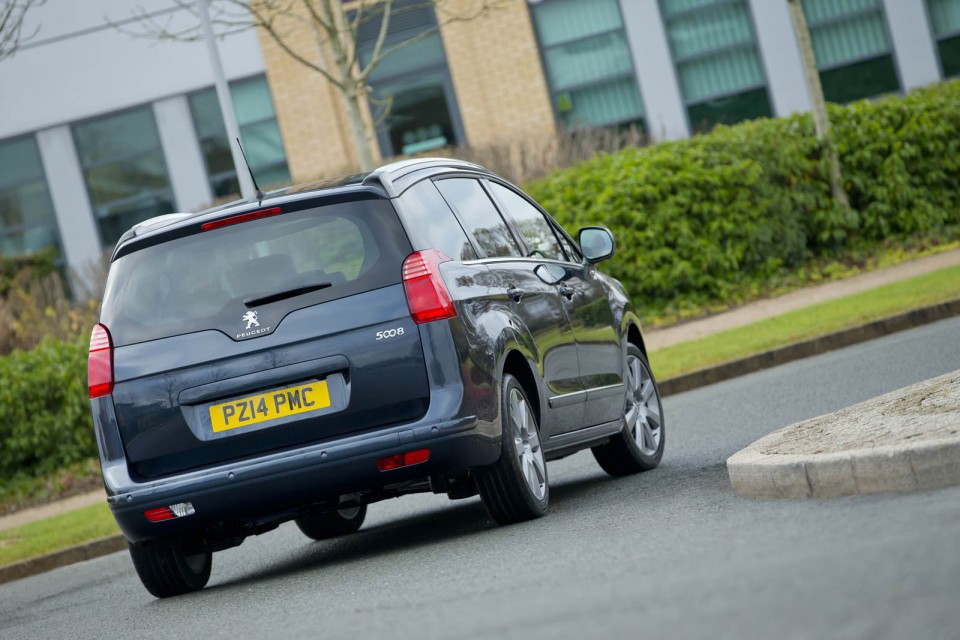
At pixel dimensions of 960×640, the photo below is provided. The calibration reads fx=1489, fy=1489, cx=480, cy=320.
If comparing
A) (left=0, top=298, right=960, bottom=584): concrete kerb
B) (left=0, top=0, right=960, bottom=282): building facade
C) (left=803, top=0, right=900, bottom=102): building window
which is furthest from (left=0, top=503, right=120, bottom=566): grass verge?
(left=803, top=0, right=900, bottom=102): building window

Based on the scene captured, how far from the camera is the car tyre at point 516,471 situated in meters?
6.96

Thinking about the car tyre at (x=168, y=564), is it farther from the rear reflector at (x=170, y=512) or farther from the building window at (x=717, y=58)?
the building window at (x=717, y=58)

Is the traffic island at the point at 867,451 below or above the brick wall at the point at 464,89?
below

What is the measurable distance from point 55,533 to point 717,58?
58.3 feet

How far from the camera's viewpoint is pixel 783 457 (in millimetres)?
6461

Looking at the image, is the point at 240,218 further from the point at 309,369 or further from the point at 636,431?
the point at 636,431

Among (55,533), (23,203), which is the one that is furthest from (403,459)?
(23,203)

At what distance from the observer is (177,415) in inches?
267

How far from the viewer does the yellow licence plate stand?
6.65m

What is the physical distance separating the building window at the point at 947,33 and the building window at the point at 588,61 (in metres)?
5.47

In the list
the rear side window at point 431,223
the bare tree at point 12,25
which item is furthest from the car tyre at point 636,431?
the bare tree at point 12,25

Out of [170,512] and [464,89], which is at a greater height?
[464,89]

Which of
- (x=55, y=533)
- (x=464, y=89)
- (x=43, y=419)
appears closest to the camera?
(x=55, y=533)

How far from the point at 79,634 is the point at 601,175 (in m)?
12.7
